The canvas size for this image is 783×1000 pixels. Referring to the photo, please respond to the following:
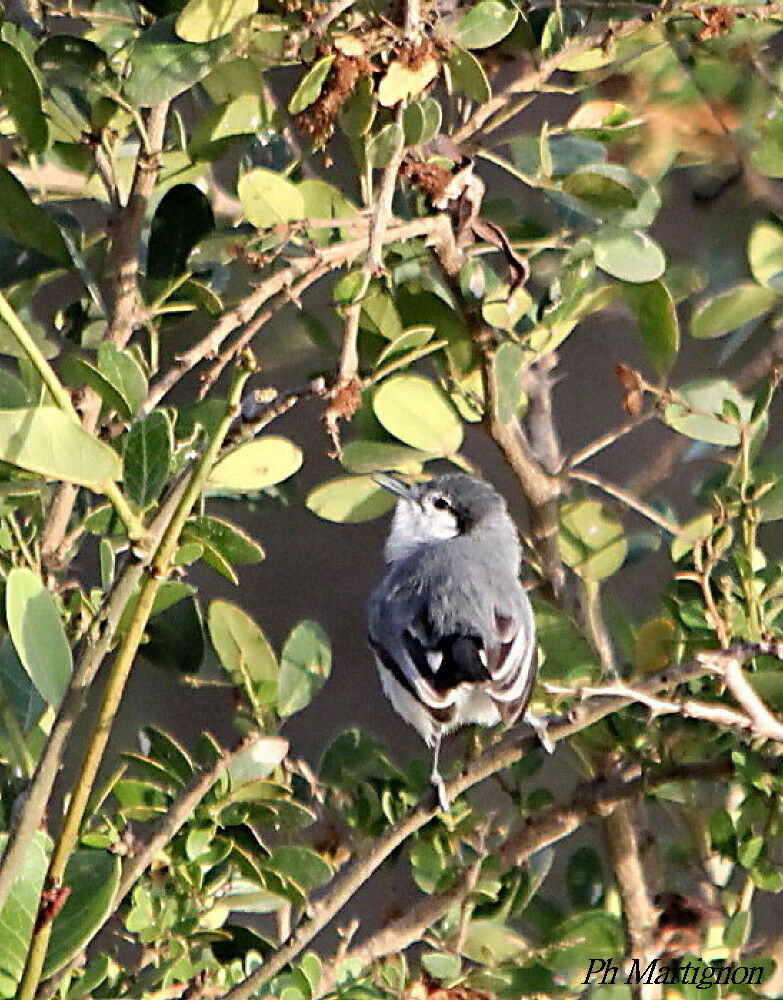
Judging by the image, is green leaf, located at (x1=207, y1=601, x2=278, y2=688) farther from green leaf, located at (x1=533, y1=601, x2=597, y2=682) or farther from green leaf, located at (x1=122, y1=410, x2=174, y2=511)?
green leaf, located at (x1=122, y1=410, x2=174, y2=511)

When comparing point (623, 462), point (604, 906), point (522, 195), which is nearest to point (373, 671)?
point (623, 462)

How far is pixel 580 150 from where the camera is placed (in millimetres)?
2014

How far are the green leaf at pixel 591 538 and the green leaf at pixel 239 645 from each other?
45cm

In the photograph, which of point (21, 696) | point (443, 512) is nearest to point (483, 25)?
point (21, 696)

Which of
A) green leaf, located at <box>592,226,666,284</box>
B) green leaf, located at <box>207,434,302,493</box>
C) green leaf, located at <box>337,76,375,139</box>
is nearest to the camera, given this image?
green leaf, located at <box>207,434,302,493</box>

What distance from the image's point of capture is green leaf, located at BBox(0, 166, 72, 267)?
1.66 metres

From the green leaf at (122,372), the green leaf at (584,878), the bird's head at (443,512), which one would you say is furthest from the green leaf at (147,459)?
the bird's head at (443,512)

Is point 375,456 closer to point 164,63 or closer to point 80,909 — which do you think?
point 164,63

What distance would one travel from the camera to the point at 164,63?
5.41 feet

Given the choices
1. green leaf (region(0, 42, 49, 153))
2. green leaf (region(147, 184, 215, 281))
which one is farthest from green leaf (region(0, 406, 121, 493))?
green leaf (region(147, 184, 215, 281))

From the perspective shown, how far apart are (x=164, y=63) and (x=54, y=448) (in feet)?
2.21

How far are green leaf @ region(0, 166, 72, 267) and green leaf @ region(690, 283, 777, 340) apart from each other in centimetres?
89

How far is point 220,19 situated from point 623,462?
211 centimetres

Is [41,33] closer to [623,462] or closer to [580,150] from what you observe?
[580,150]
